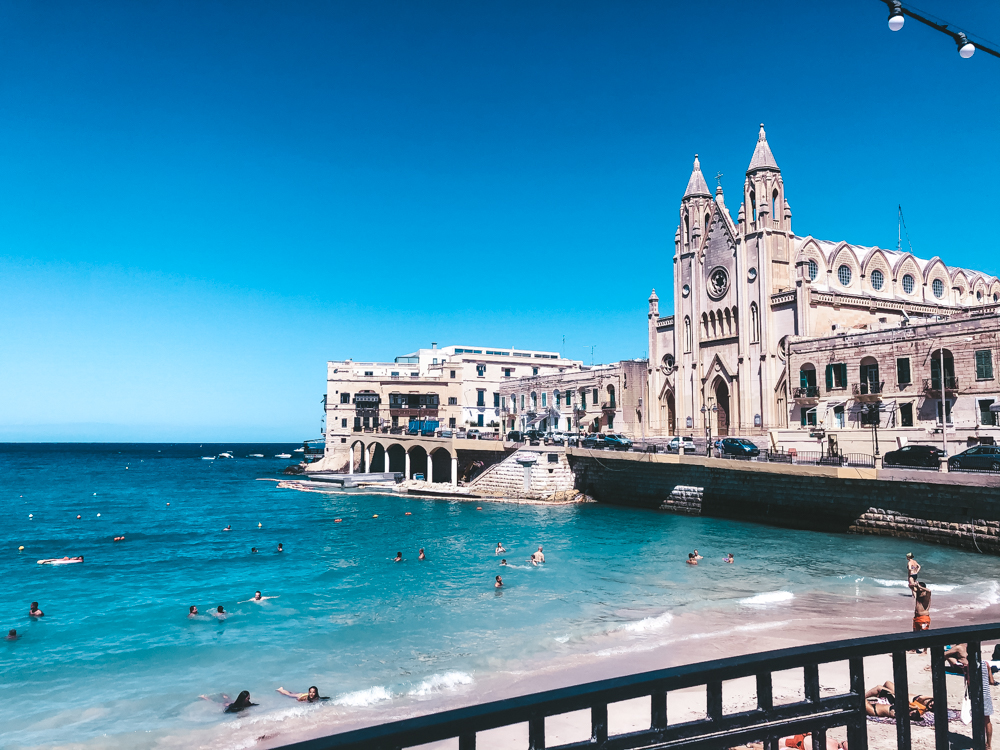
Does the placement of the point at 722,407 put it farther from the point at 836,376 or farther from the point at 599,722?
the point at 599,722

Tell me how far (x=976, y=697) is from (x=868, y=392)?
4665cm

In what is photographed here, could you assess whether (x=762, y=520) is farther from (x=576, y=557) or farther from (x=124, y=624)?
(x=124, y=624)

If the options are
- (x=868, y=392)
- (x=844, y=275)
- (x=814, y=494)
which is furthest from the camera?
(x=844, y=275)

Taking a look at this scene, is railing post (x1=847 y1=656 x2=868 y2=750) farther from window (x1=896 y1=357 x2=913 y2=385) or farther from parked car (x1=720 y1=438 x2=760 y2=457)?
window (x1=896 y1=357 x2=913 y2=385)

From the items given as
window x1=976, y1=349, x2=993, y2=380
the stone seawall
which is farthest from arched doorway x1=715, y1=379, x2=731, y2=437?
window x1=976, y1=349, x2=993, y2=380

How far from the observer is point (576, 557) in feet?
108

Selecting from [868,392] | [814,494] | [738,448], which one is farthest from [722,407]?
[814,494]

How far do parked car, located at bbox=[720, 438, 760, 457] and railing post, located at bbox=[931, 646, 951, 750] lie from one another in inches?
1644

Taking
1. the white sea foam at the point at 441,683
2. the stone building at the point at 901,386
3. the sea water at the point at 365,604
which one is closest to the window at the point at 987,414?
the stone building at the point at 901,386

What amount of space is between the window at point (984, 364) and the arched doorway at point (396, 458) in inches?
2213

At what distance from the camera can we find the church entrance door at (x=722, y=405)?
58.6 metres

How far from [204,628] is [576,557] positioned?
646 inches

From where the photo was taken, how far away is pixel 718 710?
2.94 m

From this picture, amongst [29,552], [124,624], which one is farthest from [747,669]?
[29,552]
